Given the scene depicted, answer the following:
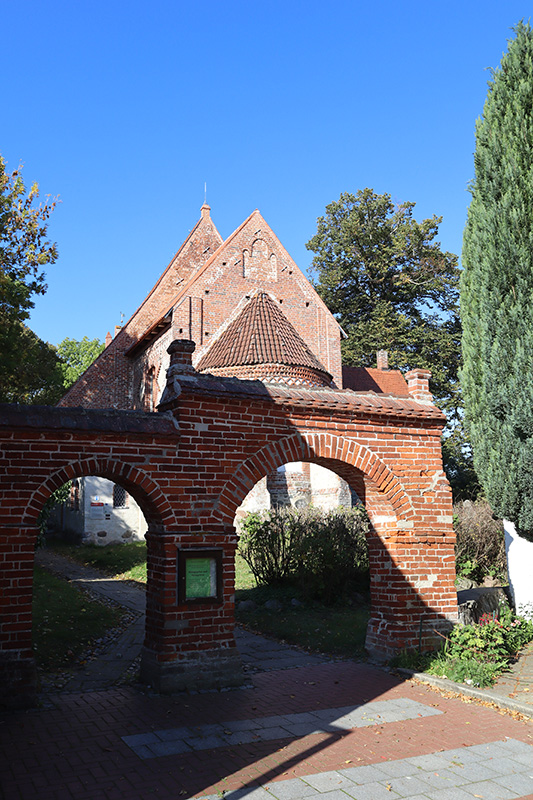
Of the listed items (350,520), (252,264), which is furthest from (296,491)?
(252,264)

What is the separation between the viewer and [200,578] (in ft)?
24.4

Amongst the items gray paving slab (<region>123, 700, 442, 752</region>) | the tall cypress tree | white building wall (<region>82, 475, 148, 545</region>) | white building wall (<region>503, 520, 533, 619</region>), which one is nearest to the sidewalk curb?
gray paving slab (<region>123, 700, 442, 752</region>)

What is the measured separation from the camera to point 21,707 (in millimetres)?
6332

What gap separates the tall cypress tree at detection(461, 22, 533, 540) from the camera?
30.5 feet

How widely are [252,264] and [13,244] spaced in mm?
10508

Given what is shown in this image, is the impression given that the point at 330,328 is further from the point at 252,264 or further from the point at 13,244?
the point at 13,244

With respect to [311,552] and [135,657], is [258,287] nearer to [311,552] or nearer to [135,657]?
[311,552]

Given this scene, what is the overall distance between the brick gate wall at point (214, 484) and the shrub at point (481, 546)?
560 cm

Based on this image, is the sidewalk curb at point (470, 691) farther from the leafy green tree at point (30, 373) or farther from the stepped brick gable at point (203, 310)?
the stepped brick gable at point (203, 310)

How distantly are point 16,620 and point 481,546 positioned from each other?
11197 millimetres

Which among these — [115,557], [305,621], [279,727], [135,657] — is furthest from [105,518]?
[279,727]

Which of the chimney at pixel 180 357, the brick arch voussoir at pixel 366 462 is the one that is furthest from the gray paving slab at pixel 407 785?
the chimney at pixel 180 357

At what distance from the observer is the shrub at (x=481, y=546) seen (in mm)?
14156

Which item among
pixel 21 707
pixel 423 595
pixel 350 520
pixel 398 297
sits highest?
pixel 398 297
